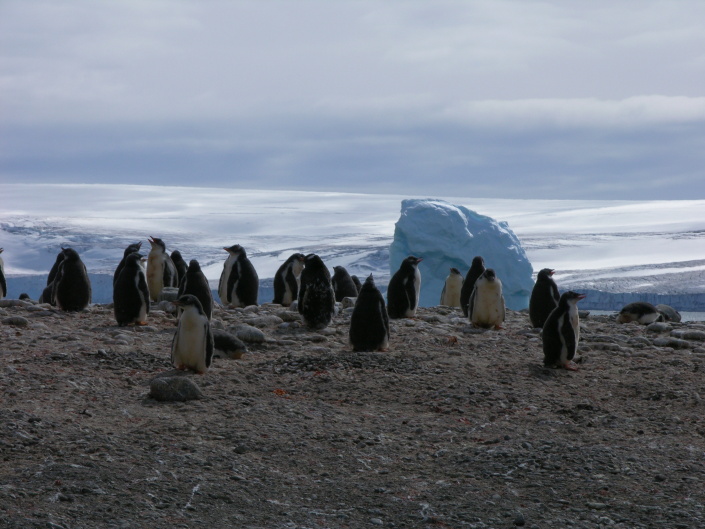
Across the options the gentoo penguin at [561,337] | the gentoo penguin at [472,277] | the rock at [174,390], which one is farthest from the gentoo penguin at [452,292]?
the rock at [174,390]

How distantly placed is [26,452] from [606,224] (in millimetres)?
55734

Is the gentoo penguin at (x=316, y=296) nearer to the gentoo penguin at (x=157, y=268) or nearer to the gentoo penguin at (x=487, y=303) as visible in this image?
the gentoo penguin at (x=487, y=303)

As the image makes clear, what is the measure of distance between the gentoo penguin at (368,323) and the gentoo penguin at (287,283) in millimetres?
4254

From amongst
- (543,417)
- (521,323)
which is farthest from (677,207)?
(543,417)

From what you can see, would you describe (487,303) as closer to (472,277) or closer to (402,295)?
(402,295)

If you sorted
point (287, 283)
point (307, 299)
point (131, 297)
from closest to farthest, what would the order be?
point (131, 297) → point (307, 299) → point (287, 283)

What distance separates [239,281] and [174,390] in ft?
17.9

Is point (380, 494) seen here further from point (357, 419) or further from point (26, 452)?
point (26, 452)

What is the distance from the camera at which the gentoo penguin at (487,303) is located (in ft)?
27.8

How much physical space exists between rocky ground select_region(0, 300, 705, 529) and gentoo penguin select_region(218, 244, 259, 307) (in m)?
3.17

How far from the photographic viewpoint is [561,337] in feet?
21.2

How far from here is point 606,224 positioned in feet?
185

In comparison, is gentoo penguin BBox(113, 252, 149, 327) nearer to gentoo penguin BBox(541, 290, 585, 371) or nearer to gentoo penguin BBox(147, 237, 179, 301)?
gentoo penguin BBox(147, 237, 179, 301)

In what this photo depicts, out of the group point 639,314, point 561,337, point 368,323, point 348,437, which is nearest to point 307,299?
point 368,323
